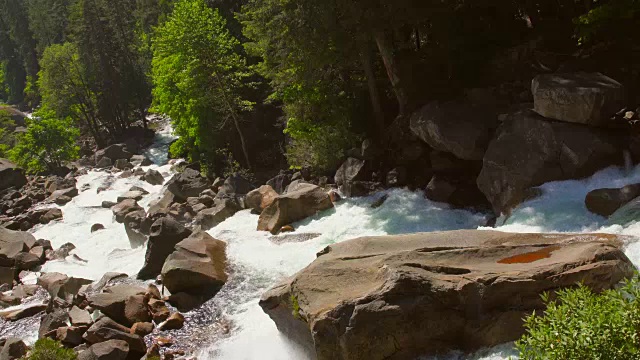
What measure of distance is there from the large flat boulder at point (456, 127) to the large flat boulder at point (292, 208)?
517 centimetres

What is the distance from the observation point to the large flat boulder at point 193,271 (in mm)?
18969

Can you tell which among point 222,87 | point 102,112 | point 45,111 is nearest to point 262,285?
point 222,87

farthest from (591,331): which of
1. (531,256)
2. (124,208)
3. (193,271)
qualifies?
(124,208)

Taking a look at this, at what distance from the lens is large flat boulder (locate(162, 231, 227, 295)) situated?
62.2 ft

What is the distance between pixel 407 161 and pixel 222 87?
46.8 ft

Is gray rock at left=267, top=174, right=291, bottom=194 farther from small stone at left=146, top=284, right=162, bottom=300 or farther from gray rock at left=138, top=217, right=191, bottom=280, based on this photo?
small stone at left=146, top=284, right=162, bottom=300

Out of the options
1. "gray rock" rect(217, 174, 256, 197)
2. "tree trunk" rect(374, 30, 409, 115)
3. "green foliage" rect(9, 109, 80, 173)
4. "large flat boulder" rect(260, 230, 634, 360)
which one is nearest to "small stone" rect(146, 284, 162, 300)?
"large flat boulder" rect(260, 230, 634, 360)

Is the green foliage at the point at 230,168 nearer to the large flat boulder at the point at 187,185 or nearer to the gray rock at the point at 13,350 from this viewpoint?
the large flat boulder at the point at 187,185

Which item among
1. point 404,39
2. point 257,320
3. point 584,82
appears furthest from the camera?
point 404,39

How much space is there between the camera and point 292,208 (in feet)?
77.6

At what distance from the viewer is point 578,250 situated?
11.8 m

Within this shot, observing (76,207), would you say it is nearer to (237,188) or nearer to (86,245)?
(86,245)

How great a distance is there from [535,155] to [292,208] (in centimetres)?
1012

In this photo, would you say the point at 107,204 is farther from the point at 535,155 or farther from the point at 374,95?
the point at 535,155
